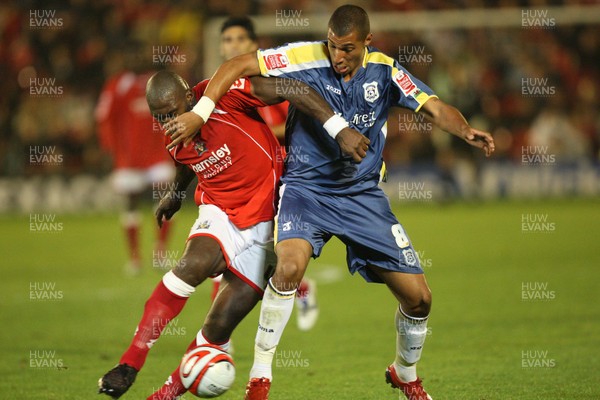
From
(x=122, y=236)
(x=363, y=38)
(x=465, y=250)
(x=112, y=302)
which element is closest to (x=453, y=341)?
(x=363, y=38)

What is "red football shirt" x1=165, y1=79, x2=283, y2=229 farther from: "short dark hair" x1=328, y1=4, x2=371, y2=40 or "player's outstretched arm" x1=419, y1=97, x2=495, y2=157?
"player's outstretched arm" x1=419, y1=97, x2=495, y2=157

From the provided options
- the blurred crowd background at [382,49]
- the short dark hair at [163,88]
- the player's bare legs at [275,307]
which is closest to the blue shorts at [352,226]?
the player's bare legs at [275,307]

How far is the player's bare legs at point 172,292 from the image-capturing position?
566 centimetres

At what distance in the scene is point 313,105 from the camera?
574cm

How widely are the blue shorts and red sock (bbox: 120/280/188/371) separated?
753mm

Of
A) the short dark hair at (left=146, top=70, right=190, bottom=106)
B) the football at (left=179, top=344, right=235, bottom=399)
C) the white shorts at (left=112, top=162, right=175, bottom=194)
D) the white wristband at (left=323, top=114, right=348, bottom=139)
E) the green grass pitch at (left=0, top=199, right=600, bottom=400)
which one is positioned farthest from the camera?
the white shorts at (left=112, top=162, right=175, bottom=194)

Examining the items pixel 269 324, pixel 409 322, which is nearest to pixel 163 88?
→ pixel 269 324

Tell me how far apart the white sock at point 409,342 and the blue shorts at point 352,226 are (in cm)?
34

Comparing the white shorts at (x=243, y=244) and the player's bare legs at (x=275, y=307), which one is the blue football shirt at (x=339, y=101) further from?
the player's bare legs at (x=275, y=307)

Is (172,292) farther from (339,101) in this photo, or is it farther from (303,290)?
(303,290)

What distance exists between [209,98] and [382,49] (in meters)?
15.5

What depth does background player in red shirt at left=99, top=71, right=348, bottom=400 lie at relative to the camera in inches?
227

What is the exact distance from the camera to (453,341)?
8086 millimetres

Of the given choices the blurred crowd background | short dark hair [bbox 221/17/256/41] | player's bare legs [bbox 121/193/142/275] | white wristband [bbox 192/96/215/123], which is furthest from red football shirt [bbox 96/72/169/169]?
white wristband [bbox 192/96/215/123]
